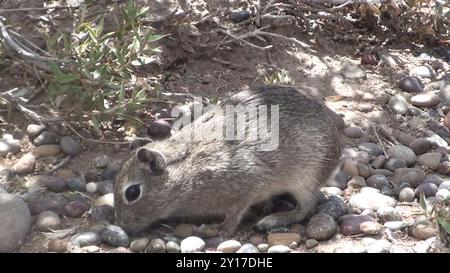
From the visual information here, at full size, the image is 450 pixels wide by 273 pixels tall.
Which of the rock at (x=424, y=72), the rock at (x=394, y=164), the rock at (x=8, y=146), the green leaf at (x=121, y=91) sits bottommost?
the rock at (x=394, y=164)

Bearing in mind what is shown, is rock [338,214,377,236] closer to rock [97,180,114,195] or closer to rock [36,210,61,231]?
rock [97,180,114,195]

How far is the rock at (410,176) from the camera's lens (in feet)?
15.6

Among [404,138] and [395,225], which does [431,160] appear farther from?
[395,225]

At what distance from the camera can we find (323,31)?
6.59 meters

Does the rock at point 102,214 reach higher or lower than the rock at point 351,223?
higher

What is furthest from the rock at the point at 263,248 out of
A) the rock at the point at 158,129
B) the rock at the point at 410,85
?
the rock at the point at 410,85

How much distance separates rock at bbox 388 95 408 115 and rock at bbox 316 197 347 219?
1.54 m

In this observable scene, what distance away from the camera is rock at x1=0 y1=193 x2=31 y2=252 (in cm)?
398

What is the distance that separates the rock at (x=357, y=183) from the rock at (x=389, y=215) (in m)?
0.45

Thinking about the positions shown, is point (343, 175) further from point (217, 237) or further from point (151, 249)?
point (151, 249)

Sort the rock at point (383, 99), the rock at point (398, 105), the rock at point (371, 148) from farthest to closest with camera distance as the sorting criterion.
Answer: the rock at point (383, 99) → the rock at point (398, 105) → the rock at point (371, 148)


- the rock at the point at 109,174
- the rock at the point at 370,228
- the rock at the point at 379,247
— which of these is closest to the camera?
the rock at the point at 379,247

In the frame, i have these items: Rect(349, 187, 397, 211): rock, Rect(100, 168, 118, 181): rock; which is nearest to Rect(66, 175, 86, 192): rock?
Rect(100, 168, 118, 181): rock

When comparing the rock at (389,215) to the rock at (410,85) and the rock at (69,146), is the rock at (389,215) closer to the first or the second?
the rock at (410,85)
